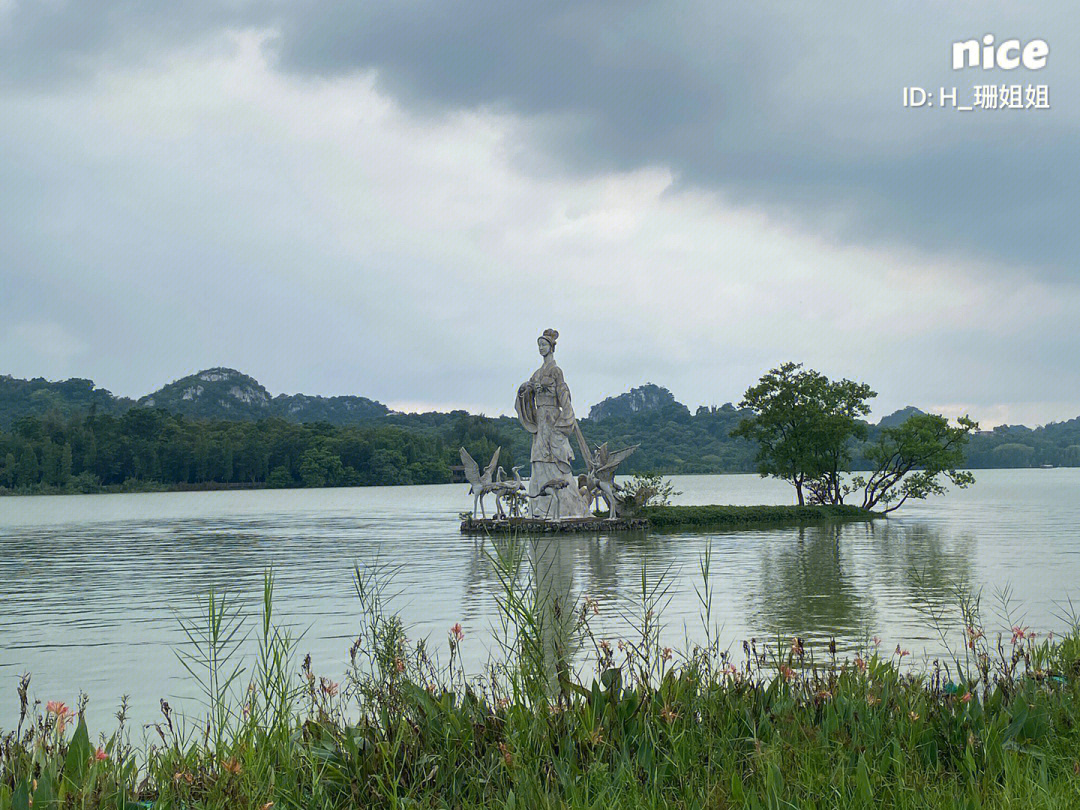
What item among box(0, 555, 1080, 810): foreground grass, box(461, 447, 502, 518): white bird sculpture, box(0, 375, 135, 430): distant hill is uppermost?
box(0, 375, 135, 430): distant hill

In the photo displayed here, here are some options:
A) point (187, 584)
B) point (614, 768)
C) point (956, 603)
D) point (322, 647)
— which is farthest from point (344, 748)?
point (187, 584)

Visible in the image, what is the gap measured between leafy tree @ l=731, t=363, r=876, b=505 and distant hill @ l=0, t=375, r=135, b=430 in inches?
3932

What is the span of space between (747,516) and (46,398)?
116 m

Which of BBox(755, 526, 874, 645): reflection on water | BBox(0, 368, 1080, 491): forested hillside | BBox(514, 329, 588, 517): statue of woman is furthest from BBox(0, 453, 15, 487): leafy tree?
BBox(755, 526, 874, 645): reflection on water

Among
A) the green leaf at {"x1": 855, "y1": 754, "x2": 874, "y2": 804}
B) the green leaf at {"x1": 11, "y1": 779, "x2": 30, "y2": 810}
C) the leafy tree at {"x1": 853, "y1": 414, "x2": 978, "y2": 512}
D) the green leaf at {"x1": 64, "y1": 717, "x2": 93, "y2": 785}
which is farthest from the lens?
the leafy tree at {"x1": 853, "y1": 414, "x2": 978, "y2": 512}

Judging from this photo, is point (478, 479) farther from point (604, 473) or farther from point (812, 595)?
point (812, 595)

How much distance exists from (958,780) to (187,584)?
13208 millimetres

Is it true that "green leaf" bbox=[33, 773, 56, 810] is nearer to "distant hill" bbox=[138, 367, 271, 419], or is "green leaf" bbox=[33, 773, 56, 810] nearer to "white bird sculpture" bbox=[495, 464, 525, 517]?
"white bird sculpture" bbox=[495, 464, 525, 517]

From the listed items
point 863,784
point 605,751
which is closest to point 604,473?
point 605,751

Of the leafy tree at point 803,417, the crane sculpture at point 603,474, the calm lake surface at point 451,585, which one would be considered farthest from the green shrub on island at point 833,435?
the crane sculpture at point 603,474

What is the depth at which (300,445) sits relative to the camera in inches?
3743

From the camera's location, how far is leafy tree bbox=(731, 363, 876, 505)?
3297 cm

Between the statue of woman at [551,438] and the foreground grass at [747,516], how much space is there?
7.90ft

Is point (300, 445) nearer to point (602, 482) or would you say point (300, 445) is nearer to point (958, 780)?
point (602, 482)
